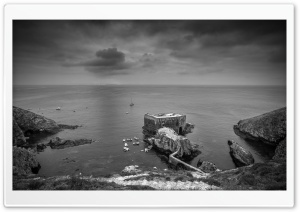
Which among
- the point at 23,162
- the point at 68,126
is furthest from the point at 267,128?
the point at 68,126

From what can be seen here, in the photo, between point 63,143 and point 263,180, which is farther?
point 63,143

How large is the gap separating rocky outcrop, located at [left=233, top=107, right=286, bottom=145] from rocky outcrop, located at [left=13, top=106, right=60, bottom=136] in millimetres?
36164

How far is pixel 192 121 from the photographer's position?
46.4m

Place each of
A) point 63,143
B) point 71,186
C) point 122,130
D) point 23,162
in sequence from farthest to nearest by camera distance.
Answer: point 122,130
point 63,143
point 23,162
point 71,186

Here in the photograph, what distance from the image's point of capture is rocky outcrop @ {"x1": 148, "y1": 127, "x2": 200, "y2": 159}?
26.8 m

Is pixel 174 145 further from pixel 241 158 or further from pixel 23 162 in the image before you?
pixel 23 162

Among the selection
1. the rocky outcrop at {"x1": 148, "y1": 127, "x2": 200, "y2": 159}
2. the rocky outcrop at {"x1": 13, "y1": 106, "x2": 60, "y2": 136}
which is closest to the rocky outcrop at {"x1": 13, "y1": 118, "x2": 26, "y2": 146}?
the rocky outcrop at {"x1": 13, "y1": 106, "x2": 60, "y2": 136}

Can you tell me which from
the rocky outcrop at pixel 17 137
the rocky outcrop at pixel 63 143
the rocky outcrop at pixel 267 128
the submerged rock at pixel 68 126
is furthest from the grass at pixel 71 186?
the submerged rock at pixel 68 126

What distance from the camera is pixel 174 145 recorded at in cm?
2702

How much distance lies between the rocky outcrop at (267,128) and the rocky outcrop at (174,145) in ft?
36.6
